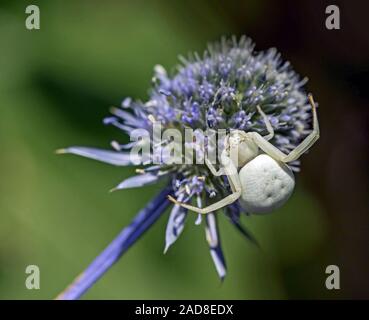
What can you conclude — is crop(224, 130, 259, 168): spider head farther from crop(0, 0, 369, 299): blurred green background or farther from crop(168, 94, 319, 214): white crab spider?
crop(0, 0, 369, 299): blurred green background

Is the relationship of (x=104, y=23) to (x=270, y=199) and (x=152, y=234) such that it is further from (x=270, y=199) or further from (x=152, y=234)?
(x=270, y=199)

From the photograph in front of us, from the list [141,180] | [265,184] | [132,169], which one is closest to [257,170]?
[265,184]

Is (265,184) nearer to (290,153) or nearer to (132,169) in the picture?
(290,153)

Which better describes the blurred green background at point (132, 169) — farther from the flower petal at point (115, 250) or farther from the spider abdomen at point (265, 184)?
the spider abdomen at point (265, 184)

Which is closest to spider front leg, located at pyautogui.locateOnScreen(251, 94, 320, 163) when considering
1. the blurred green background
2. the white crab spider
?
the white crab spider

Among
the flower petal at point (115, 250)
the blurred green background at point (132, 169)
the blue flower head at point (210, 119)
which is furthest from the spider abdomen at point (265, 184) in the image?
the blurred green background at point (132, 169)

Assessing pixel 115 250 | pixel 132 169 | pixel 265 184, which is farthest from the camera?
pixel 132 169
